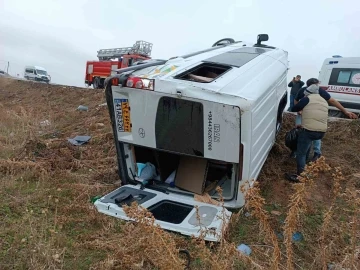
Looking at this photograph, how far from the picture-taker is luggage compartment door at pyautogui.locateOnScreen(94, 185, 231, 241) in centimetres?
317

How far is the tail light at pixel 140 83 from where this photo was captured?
3.38 meters

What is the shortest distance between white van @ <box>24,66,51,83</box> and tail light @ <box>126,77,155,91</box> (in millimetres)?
30025

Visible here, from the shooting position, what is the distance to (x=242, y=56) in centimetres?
446

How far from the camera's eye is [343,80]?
10.6 meters

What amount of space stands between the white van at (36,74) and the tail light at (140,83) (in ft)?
98.5

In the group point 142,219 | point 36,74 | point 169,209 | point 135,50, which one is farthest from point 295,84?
point 36,74

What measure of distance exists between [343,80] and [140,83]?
939 centimetres

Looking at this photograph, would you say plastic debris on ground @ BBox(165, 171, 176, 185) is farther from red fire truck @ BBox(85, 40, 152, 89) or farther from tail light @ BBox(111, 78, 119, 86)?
red fire truck @ BBox(85, 40, 152, 89)

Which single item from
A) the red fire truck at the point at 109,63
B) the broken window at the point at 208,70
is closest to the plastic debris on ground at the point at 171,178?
the broken window at the point at 208,70

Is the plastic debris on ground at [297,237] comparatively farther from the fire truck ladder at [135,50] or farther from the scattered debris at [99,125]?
the fire truck ladder at [135,50]

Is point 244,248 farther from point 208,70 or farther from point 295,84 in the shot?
point 295,84

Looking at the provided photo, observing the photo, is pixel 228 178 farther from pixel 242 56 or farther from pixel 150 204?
pixel 242 56

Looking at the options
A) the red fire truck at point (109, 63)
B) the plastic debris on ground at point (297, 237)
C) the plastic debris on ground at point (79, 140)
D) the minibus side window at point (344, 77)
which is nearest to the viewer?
the plastic debris on ground at point (297, 237)

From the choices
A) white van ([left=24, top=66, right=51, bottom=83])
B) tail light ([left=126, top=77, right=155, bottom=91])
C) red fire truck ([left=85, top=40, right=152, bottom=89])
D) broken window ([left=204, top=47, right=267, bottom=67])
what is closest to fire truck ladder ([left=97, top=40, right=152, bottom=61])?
red fire truck ([left=85, top=40, right=152, bottom=89])
